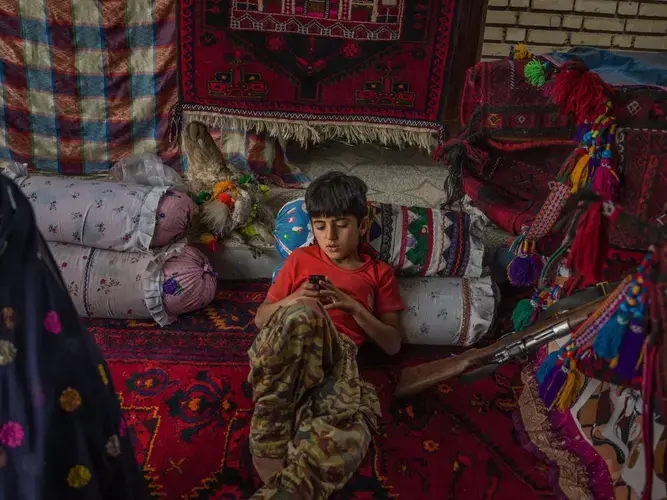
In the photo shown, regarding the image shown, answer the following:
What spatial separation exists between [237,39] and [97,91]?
0.89 meters

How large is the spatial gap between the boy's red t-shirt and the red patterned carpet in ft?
0.89

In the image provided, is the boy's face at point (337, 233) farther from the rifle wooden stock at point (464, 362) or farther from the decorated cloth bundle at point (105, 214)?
the decorated cloth bundle at point (105, 214)

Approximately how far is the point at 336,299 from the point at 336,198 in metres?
0.33

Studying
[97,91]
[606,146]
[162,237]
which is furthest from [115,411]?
[97,91]

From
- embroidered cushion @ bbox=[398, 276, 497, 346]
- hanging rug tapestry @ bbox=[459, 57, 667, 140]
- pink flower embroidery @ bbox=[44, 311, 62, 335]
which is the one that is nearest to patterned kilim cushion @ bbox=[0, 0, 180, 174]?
hanging rug tapestry @ bbox=[459, 57, 667, 140]

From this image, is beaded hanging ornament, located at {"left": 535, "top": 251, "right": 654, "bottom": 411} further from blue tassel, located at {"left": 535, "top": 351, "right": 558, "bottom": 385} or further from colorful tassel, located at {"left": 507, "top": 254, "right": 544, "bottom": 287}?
colorful tassel, located at {"left": 507, "top": 254, "right": 544, "bottom": 287}

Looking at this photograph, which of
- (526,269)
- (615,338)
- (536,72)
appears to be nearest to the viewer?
(615,338)

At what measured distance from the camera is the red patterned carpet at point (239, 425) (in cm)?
170

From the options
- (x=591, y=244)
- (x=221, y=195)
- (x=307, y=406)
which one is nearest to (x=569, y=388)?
(x=591, y=244)

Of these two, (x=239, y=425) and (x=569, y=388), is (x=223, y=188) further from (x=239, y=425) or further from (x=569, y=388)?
(x=569, y=388)

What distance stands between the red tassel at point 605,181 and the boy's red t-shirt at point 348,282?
29.0 inches

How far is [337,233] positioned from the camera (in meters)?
1.94

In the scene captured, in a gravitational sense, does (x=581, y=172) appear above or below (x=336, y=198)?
above

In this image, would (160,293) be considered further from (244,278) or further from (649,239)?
(649,239)
